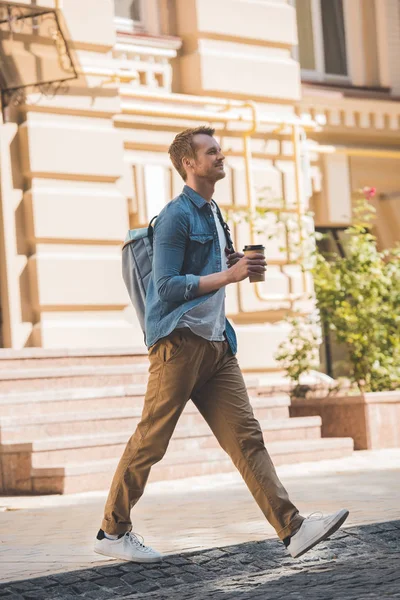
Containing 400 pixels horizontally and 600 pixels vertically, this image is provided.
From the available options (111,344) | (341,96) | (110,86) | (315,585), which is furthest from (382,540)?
(341,96)

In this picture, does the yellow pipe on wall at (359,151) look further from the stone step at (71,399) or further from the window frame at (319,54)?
the stone step at (71,399)

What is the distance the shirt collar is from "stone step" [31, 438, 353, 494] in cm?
362

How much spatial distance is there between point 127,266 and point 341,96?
31.2 feet

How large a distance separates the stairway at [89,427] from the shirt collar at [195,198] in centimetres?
363

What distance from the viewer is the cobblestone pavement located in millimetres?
5833

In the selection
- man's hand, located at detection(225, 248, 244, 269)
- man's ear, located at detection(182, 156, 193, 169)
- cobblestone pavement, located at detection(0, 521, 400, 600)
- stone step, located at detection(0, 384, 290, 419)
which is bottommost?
cobblestone pavement, located at detection(0, 521, 400, 600)

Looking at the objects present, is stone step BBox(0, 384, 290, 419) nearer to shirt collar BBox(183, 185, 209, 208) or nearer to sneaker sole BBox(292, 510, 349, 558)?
shirt collar BBox(183, 185, 209, 208)

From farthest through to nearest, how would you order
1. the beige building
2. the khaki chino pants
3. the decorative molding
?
the decorative molding < the beige building < the khaki chino pants

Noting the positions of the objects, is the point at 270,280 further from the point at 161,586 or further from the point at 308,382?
the point at 161,586

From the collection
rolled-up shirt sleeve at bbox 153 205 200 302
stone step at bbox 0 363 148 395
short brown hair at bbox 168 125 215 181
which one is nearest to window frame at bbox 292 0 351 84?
stone step at bbox 0 363 148 395

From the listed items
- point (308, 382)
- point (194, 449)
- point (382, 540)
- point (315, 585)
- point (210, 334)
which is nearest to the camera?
point (315, 585)

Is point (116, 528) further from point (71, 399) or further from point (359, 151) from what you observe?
point (359, 151)

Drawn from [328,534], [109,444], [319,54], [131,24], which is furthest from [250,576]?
[319,54]

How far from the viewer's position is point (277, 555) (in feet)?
22.2
